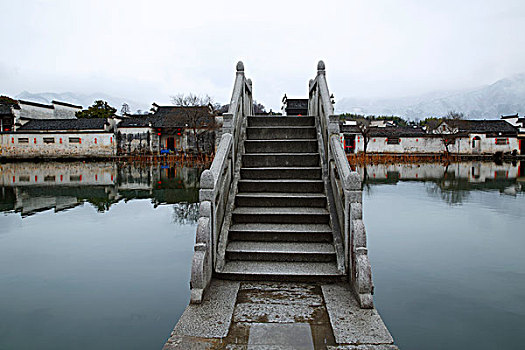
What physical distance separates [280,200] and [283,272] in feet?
4.89

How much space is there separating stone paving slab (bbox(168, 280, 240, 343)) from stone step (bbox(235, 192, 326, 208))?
1.66 meters

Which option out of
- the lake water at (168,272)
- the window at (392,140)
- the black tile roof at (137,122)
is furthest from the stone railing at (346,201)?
the window at (392,140)

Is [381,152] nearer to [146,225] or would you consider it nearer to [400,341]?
[146,225]

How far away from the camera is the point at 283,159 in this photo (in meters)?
6.59

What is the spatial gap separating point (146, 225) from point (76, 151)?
3272 cm

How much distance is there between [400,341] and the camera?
12.0ft

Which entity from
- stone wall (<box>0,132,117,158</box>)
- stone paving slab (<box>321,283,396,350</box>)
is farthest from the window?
stone paving slab (<box>321,283,396,350</box>)

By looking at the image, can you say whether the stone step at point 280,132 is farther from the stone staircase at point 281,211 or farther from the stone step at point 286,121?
the stone step at point 286,121

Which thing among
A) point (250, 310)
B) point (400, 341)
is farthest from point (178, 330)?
point (400, 341)

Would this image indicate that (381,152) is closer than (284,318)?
No

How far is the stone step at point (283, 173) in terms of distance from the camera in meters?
6.28

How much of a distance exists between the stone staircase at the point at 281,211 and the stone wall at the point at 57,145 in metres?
33.9

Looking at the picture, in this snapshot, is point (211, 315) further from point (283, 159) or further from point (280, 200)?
point (283, 159)

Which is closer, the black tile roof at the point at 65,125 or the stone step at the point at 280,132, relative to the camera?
the stone step at the point at 280,132
